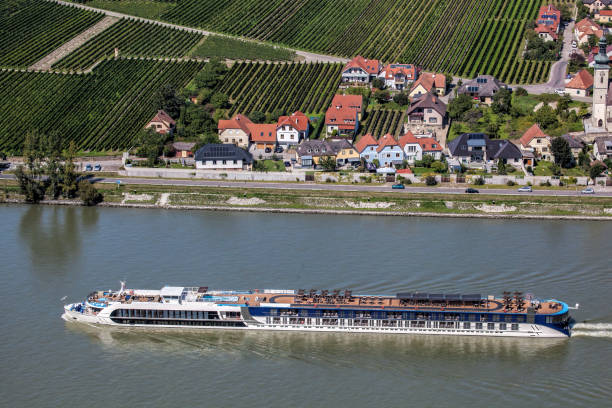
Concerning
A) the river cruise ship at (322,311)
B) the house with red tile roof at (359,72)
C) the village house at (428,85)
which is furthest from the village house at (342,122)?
the river cruise ship at (322,311)

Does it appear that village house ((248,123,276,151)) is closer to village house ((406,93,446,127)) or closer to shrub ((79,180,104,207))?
village house ((406,93,446,127))

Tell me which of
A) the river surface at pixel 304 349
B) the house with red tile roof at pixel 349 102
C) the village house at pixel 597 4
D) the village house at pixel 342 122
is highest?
the village house at pixel 597 4

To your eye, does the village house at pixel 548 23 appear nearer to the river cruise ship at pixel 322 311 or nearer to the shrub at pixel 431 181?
the shrub at pixel 431 181

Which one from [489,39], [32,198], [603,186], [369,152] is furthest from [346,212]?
[489,39]

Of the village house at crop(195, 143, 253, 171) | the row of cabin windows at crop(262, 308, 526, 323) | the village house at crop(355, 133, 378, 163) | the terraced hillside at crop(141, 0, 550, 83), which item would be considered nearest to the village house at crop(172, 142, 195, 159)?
the village house at crop(195, 143, 253, 171)

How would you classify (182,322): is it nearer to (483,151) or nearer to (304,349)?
(304,349)

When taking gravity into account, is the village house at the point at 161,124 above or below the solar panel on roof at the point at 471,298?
above
